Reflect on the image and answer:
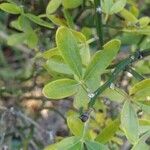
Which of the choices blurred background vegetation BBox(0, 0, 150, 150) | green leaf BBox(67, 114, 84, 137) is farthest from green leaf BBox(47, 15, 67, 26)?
green leaf BBox(67, 114, 84, 137)

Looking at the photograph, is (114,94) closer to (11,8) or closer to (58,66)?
(58,66)

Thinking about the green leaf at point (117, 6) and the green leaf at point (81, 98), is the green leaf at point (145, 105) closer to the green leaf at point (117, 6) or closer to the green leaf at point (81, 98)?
the green leaf at point (81, 98)

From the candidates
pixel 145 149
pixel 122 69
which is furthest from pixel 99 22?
pixel 145 149

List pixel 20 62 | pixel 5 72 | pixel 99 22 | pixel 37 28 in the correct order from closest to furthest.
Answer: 1. pixel 99 22
2. pixel 37 28
3. pixel 5 72
4. pixel 20 62

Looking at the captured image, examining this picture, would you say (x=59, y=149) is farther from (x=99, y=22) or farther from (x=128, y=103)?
(x=99, y=22)

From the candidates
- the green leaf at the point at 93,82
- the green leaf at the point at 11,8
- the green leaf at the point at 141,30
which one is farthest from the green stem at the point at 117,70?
the green leaf at the point at 11,8

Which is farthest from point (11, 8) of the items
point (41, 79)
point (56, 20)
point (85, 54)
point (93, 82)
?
point (41, 79)
